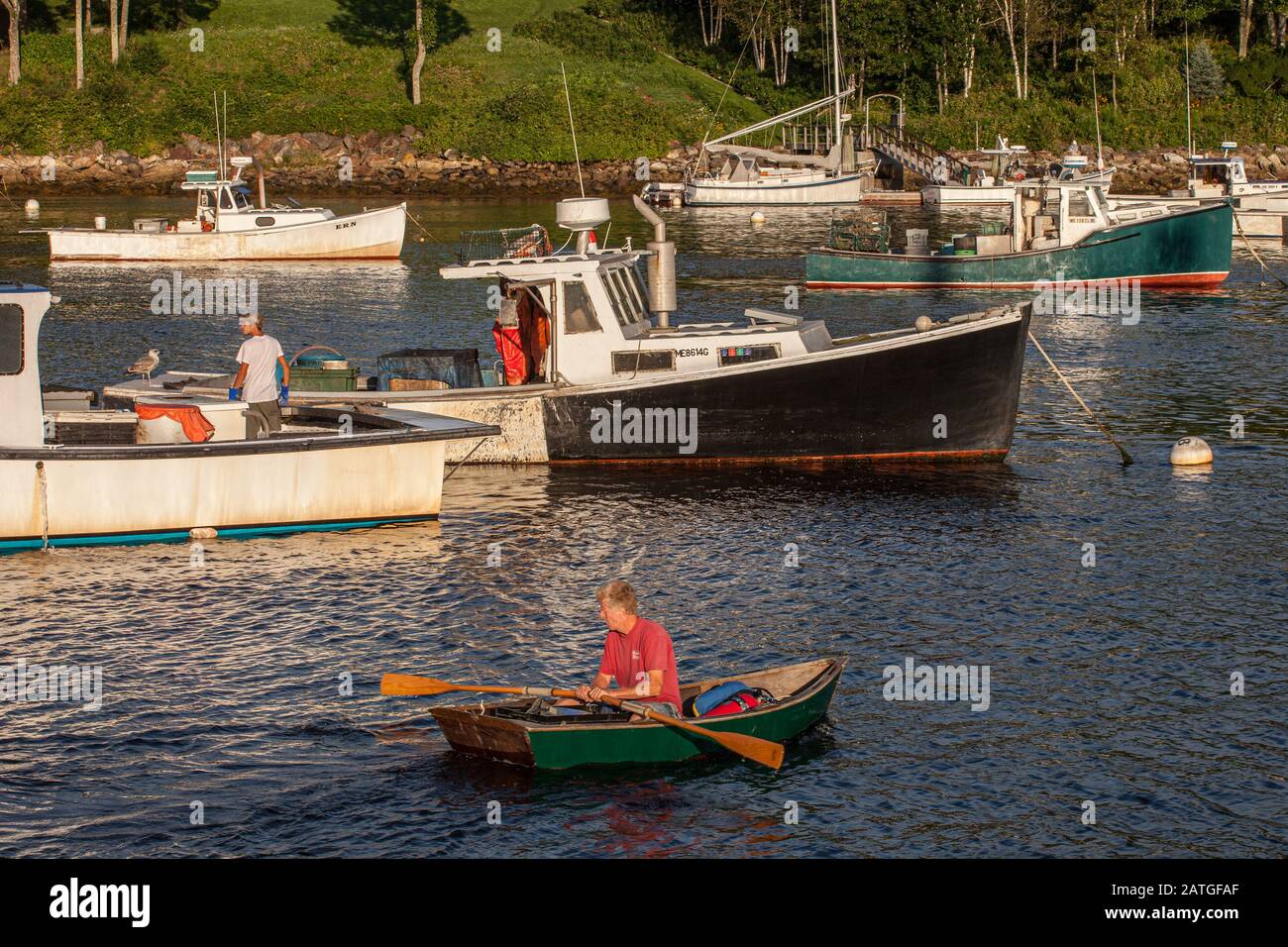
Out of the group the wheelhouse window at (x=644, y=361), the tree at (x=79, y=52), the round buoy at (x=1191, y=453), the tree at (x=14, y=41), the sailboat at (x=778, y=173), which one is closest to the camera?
the wheelhouse window at (x=644, y=361)

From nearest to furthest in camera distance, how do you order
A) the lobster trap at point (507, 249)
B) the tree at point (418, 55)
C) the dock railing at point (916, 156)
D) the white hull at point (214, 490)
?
the white hull at point (214, 490) → the lobster trap at point (507, 249) → the dock railing at point (916, 156) → the tree at point (418, 55)

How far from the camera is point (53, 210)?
7225cm

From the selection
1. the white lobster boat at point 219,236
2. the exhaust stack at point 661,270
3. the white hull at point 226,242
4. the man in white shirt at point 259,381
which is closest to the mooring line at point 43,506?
the man in white shirt at point 259,381

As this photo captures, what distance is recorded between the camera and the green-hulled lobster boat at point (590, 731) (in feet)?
48.8

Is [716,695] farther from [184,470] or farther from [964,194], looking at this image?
[964,194]

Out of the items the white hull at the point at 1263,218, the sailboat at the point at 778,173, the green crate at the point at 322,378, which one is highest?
the sailboat at the point at 778,173

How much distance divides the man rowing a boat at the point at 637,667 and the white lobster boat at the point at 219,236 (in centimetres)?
4452

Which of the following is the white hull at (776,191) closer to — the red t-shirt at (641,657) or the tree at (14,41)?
the tree at (14,41)

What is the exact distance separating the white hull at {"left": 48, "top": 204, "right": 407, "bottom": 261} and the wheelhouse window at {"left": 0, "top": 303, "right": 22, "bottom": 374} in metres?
36.4

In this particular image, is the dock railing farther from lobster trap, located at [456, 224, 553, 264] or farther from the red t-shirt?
the red t-shirt

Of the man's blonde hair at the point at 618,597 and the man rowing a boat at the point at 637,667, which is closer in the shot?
the man's blonde hair at the point at 618,597
